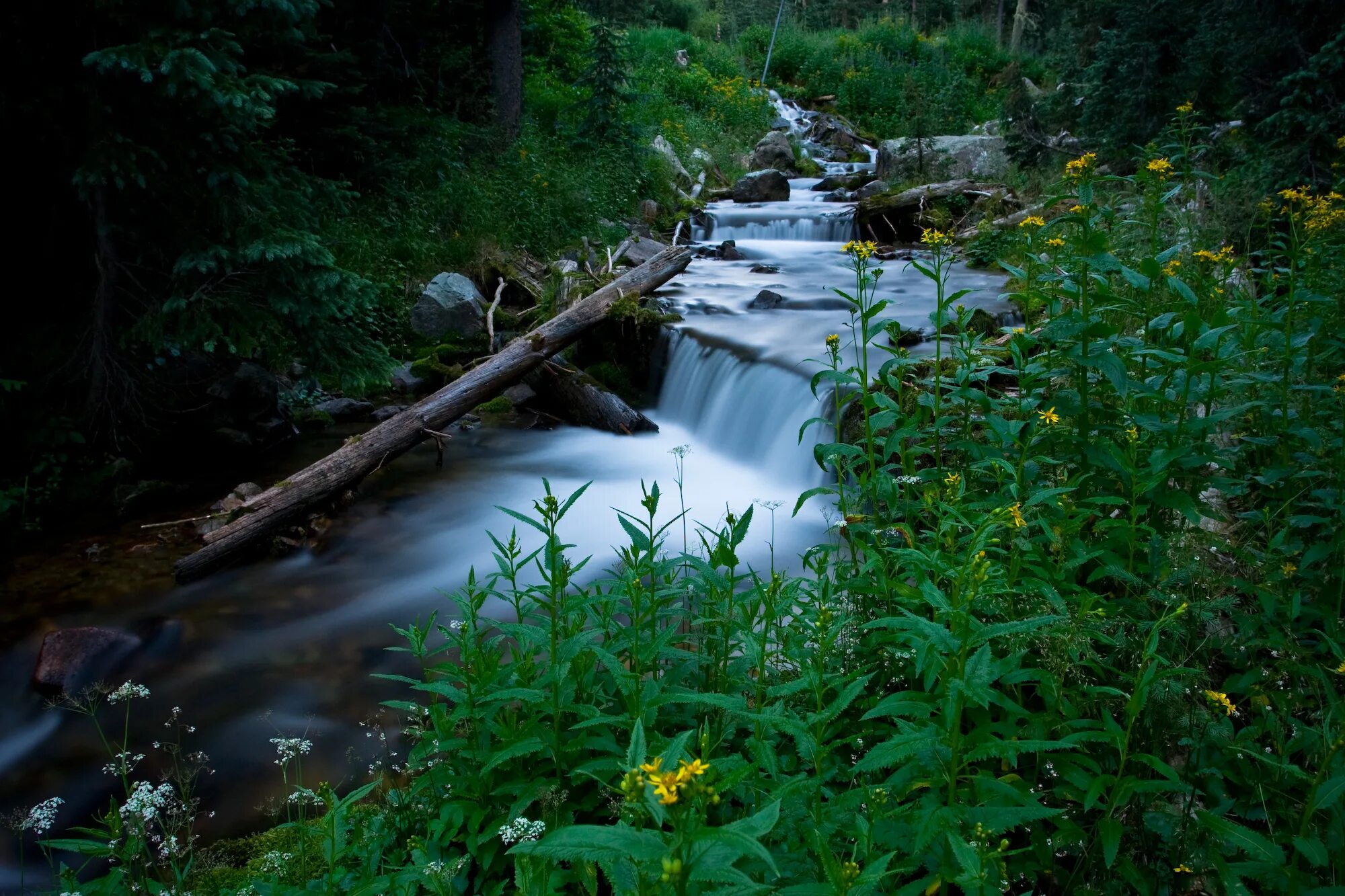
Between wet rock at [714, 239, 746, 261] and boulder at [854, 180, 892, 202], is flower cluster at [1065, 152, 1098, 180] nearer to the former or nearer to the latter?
wet rock at [714, 239, 746, 261]

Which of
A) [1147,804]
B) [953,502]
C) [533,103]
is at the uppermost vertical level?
[533,103]

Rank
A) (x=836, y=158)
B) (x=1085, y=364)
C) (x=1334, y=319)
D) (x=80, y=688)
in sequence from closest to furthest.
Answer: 1. (x=1085, y=364)
2. (x=1334, y=319)
3. (x=80, y=688)
4. (x=836, y=158)

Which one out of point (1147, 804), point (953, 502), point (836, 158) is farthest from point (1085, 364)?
point (836, 158)

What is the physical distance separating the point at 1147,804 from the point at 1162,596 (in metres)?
0.59

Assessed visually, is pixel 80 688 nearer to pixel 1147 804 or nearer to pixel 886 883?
pixel 886 883

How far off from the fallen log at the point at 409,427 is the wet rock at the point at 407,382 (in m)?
1.98

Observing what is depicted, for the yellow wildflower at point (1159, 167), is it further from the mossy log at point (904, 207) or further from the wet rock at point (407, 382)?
the mossy log at point (904, 207)

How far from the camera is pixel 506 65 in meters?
13.4

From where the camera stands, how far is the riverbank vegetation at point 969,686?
1.69m

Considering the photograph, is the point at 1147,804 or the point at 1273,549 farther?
the point at 1273,549

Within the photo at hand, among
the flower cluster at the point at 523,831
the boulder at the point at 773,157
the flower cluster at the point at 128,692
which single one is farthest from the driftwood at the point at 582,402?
the boulder at the point at 773,157

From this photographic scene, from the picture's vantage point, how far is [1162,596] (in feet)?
7.68

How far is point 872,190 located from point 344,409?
37.0ft

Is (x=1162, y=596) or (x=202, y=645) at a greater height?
(x=1162, y=596)
